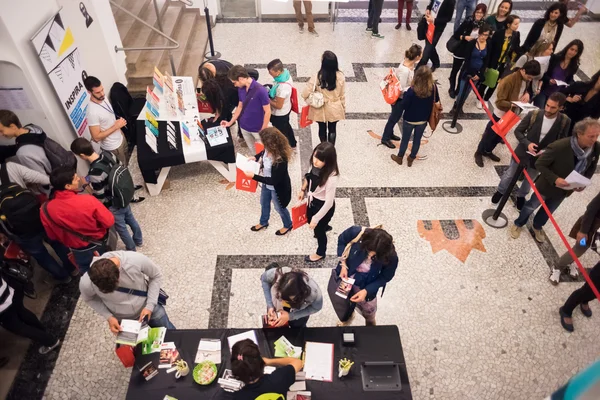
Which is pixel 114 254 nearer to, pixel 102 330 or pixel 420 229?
pixel 102 330

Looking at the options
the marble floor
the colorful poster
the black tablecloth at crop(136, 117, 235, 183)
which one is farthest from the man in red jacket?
the colorful poster

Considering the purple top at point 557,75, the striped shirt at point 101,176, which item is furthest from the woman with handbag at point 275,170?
the purple top at point 557,75

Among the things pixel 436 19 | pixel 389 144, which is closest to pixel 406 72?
pixel 389 144

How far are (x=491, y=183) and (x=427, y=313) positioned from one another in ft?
7.90

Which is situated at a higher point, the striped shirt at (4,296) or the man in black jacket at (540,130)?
the man in black jacket at (540,130)

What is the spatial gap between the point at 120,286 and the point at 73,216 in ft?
2.98

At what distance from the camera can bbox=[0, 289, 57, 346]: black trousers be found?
3.31 meters

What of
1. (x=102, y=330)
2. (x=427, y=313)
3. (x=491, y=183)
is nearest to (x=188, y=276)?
(x=102, y=330)

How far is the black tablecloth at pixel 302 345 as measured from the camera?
2701 mm

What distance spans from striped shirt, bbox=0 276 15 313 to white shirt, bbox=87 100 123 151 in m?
2.01

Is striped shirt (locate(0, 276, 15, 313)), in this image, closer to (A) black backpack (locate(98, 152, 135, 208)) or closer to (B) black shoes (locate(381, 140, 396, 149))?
(A) black backpack (locate(98, 152, 135, 208))

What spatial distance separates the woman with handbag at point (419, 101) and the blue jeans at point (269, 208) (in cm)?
203

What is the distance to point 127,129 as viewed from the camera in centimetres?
575

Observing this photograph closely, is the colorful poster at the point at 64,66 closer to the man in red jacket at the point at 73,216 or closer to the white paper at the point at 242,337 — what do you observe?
the man in red jacket at the point at 73,216
